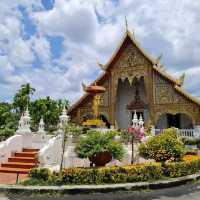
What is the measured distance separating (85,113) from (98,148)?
13527mm

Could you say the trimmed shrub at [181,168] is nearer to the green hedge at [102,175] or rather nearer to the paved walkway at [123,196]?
the green hedge at [102,175]

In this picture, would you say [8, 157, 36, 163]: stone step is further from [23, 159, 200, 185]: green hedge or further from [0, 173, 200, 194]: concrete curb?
[0, 173, 200, 194]: concrete curb

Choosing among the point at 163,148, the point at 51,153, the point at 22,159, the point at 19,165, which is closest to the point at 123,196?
the point at 163,148

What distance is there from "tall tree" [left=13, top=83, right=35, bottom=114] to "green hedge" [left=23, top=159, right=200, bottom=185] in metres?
19.6

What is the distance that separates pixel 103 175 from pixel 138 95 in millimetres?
13896

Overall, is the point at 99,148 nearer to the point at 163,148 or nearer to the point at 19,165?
the point at 163,148

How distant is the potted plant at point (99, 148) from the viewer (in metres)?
7.97

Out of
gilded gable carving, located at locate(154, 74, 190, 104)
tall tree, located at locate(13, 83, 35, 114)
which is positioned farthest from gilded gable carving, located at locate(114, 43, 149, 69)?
tall tree, located at locate(13, 83, 35, 114)

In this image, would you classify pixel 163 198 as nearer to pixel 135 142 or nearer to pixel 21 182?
pixel 21 182

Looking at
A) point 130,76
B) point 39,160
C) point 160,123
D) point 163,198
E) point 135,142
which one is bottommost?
point 163,198

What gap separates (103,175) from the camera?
7.52 metres

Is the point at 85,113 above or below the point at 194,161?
above

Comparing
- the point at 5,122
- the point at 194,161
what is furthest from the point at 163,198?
the point at 5,122

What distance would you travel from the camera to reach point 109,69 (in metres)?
20.9
